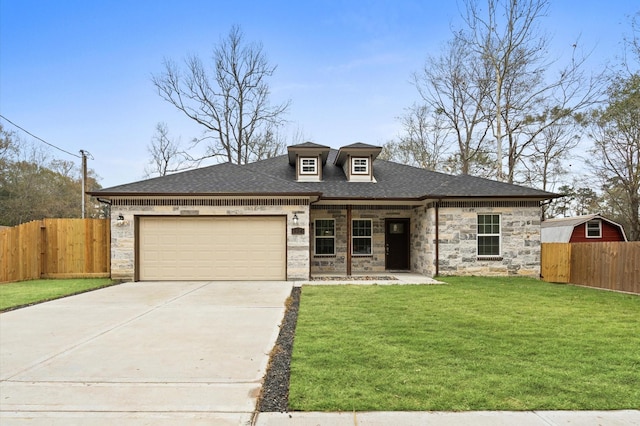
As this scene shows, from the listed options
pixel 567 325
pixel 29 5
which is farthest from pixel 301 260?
pixel 29 5

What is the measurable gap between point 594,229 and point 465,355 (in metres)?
22.8

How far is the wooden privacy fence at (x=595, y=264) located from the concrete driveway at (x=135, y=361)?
9428mm

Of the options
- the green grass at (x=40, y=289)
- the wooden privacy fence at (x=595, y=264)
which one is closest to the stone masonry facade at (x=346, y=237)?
the wooden privacy fence at (x=595, y=264)

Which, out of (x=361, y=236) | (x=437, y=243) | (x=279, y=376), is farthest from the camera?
(x=361, y=236)

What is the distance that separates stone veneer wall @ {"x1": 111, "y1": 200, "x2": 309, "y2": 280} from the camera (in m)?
11.9

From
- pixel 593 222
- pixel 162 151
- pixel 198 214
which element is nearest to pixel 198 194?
pixel 198 214

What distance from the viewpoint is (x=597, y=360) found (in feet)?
13.8

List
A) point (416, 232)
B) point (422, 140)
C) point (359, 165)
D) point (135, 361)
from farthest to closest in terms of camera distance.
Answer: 1. point (422, 140)
2. point (359, 165)
3. point (416, 232)
4. point (135, 361)

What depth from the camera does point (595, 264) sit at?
11.0 m

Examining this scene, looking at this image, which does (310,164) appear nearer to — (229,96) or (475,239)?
(475,239)

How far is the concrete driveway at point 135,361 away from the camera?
310cm

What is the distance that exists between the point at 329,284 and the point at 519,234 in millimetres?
7043

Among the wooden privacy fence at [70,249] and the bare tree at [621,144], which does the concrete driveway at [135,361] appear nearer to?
the wooden privacy fence at [70,249]

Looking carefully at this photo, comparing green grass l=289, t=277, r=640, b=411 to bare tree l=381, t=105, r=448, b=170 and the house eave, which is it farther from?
bare tree l=381, t=105, r=448, b=170
